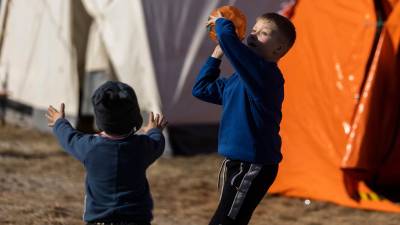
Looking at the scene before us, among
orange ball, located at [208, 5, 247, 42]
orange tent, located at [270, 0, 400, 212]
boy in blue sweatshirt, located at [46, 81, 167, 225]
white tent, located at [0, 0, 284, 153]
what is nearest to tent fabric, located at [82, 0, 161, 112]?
white tent, located at [0, 0, 284, 153]

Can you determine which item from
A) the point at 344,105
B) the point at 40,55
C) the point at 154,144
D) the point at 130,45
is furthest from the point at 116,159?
the point at 40,55

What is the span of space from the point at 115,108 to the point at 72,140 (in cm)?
27

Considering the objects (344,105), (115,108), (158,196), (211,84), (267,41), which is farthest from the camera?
(158,196)

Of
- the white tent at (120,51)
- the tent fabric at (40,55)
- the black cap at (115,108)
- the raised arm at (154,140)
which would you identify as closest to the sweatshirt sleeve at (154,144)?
the raised arm at (154,140)

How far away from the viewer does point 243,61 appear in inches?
145

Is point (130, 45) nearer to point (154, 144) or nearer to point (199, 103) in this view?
point (199, 103)

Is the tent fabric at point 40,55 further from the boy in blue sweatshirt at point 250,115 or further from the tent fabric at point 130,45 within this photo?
the boy in blue sweatshirt at point 250,115

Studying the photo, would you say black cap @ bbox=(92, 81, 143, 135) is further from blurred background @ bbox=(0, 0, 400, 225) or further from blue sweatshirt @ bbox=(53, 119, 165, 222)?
blurred background @ bbox=(0, 0, 400, 225)

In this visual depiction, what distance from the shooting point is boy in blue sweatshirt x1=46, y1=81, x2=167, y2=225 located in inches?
134

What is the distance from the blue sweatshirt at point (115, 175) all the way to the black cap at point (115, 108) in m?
0.07

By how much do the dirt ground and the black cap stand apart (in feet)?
8.35

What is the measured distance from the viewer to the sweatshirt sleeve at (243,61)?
145 inches

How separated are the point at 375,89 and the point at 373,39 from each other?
40 cm

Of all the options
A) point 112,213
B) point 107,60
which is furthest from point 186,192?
point 112,213
